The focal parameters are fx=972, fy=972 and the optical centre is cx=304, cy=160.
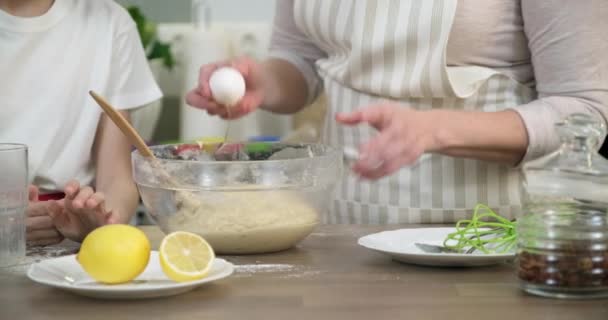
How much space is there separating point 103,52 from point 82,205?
555 mm

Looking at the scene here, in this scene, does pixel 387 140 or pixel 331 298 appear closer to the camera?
pixel 331 298

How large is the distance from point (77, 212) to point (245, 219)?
11.2 inches

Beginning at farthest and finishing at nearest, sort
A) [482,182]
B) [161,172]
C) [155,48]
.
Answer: [155,48]
[482,182]
[161,172]

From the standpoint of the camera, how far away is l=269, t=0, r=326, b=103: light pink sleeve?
1.98 metres

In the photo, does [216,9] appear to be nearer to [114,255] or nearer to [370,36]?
[370,36]

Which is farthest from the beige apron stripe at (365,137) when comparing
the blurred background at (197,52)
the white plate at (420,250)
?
the blurred background at (197,52)

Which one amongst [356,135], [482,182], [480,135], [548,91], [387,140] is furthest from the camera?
[356,135]

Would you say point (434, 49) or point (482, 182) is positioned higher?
point (434, 49)

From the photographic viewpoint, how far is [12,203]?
134 centimetres

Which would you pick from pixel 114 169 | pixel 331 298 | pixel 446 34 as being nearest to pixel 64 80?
pixel 114 169

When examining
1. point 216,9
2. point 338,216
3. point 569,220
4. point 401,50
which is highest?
point 216,9

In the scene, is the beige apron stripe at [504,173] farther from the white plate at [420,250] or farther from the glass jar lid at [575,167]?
the glass jar lid at [575,167]

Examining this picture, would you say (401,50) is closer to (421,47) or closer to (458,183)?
(421,47)

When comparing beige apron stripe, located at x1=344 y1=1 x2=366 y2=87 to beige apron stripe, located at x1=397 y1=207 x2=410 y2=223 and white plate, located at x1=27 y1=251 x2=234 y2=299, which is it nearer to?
beige apron stripe, located at x1=397 y1=207 x2=410 y2=223
